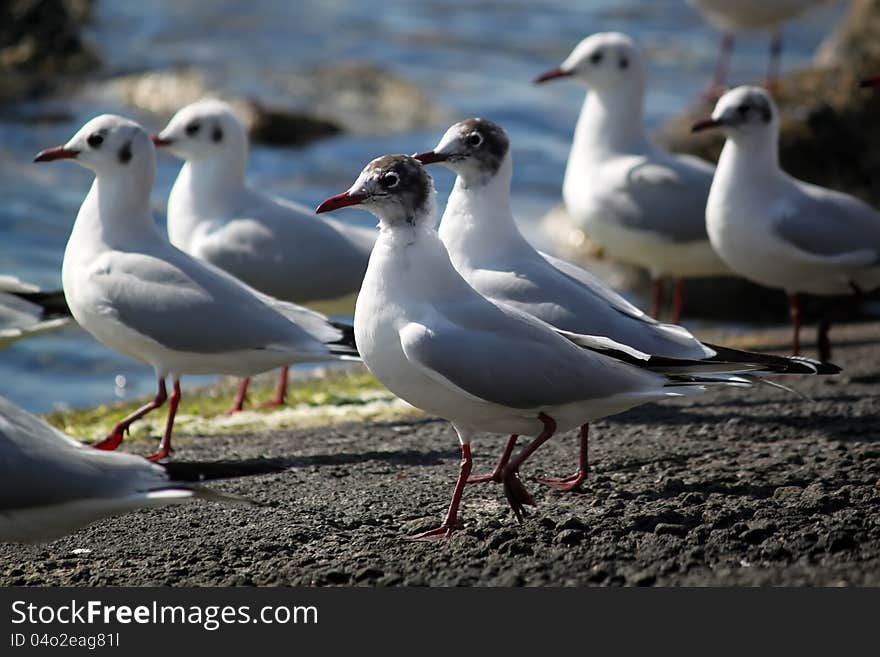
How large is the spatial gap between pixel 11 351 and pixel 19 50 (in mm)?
10574

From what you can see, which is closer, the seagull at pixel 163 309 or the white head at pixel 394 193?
the white head at pixel 394 193

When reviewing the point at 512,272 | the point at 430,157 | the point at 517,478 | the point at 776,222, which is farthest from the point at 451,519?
the point at 776,222

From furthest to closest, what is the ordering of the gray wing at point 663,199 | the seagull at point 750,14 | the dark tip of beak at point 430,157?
the seagull at point 750,14, the gray wing at point 663,199, the dark tip of beak at point 430,157

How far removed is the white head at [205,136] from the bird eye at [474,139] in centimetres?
279

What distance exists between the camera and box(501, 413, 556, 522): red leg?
17.9ft

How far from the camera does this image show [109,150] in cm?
772

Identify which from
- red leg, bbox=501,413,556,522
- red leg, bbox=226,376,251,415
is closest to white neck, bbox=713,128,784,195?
red leg, bbox=226,376,251,415

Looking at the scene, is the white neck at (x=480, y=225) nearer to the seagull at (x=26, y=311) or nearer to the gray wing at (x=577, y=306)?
the gray wing at (x=577, y=306)

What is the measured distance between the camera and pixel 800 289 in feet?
29.9

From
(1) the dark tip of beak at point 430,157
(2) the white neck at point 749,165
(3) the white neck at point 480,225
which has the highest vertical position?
(2) the white neck at point 749,165

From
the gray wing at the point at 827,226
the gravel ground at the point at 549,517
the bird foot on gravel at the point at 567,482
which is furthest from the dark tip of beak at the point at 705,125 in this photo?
the bird foot on gravel at the point at 567,482

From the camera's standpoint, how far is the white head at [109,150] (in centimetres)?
770

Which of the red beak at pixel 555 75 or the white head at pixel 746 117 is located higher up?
the red beak at pixel 555 75

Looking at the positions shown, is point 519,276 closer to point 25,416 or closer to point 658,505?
point 658,505
